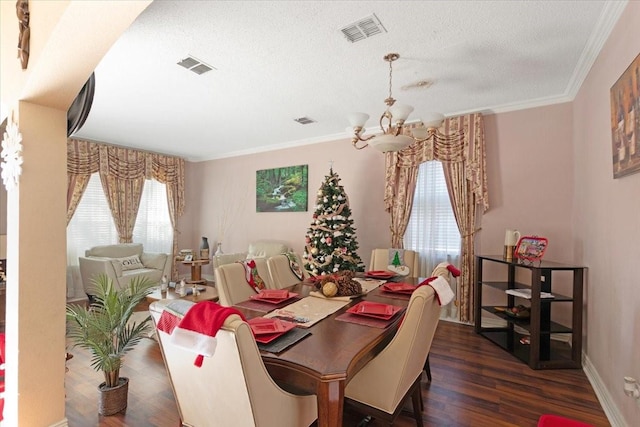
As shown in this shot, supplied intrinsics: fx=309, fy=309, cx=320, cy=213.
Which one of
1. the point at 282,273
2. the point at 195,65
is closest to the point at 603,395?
the point at 282,273

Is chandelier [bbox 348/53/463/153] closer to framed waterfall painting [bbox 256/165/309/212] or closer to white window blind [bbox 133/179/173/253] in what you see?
framed waterfall painting [bbox 256/165/309/212]

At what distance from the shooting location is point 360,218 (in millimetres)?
4715

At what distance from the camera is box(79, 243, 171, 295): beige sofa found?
14.8 ft

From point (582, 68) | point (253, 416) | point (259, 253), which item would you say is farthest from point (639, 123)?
point (259, 253)

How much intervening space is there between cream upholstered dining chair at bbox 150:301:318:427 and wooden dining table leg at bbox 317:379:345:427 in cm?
19

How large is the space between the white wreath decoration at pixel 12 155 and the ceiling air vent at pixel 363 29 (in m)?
2.04

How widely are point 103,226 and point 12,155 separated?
4.34 meters

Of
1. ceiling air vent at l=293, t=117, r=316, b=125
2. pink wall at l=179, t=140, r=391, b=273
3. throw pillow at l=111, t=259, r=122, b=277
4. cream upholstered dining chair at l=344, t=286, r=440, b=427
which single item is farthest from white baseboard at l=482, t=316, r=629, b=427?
throw pillow at l=111, t=259, r=122, b=277

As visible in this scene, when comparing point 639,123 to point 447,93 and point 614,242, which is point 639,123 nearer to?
point 614,242

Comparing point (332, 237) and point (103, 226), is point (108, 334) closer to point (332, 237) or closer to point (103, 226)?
point (332, 237)

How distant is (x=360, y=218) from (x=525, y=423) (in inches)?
121

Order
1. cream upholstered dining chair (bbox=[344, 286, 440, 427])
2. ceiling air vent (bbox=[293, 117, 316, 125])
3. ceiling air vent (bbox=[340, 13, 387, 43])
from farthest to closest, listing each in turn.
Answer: ceiling air vent (bbox=[293, 117, 316, 125])
ceiling air vent (bbox=[340, 13, 387, 43])
cream upholstered dining chair (bbox=[344, 286, 440, 427])

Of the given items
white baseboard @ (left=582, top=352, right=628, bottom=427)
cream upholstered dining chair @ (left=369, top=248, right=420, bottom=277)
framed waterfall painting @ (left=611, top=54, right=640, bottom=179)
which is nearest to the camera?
framed waterfall painting @ (left=611, top=54, right=640, bottom=179)

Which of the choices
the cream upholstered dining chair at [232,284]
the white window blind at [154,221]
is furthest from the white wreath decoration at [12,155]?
the white window blind at [154,221]
